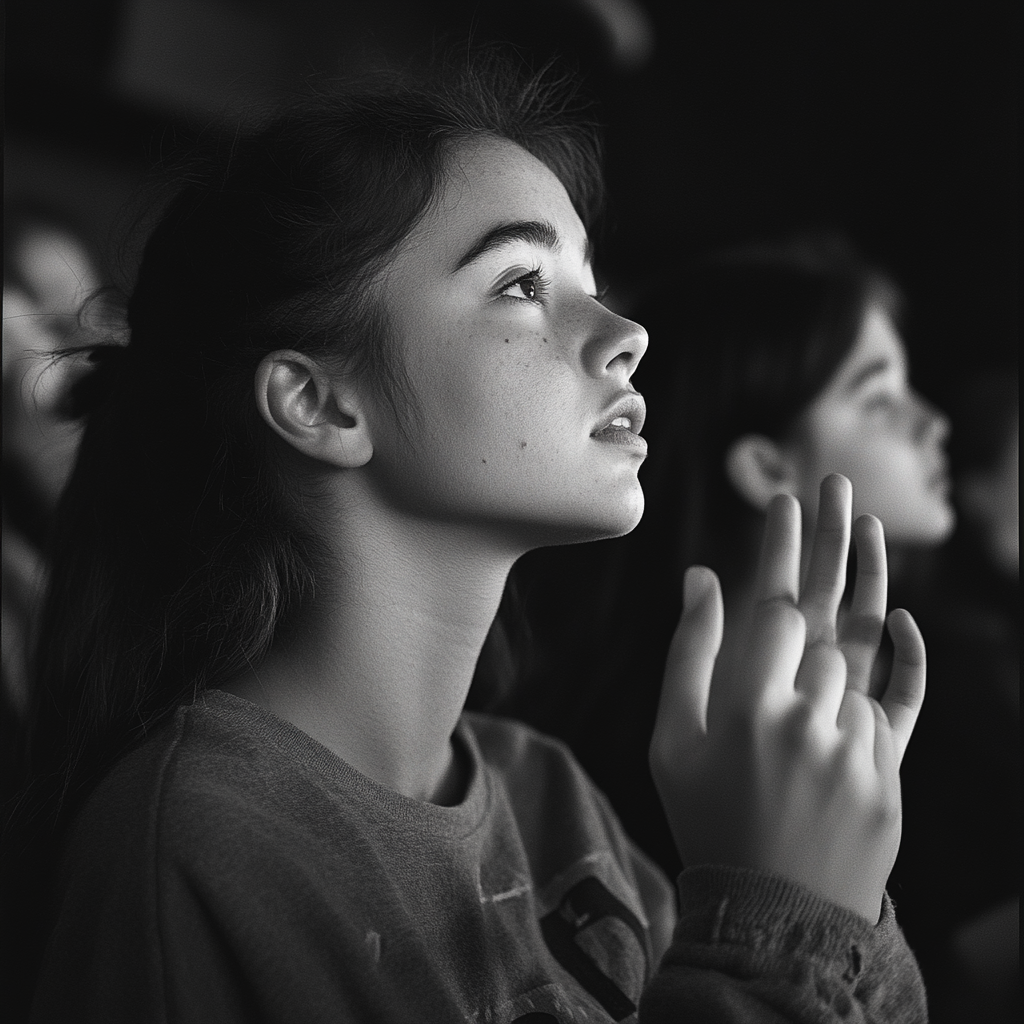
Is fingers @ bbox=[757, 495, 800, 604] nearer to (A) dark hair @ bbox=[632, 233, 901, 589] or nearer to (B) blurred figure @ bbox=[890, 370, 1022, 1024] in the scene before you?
(B) blurred figure @ bbox=[890, 370, 1022, 1024]

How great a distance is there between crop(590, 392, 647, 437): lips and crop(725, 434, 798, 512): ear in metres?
0.49

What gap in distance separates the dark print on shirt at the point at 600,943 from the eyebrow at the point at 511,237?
1.62ft

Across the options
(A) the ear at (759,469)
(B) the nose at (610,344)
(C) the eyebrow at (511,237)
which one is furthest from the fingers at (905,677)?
(A) the ear at (759,469)

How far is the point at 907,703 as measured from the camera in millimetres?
752

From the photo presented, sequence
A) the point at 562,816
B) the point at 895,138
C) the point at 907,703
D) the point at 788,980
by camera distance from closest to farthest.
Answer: the point at 788,980 < the point at 907,703 < the point at 562,816 < the point at 895,138

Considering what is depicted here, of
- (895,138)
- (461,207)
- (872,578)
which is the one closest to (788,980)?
(872,578)

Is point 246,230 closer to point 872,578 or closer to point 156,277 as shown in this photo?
point 156,277

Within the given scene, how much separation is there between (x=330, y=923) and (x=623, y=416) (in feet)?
1.25

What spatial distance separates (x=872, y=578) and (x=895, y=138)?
1.89m

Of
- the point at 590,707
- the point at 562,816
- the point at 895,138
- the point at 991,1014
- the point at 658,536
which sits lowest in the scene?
the point at 991,1014

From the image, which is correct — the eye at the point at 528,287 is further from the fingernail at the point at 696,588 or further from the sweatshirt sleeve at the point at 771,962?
the sweatshirt sleeve at the point at 771,962

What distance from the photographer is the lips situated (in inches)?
29.1

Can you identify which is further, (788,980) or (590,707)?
(590,707)

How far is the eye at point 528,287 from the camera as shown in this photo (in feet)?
2.48
